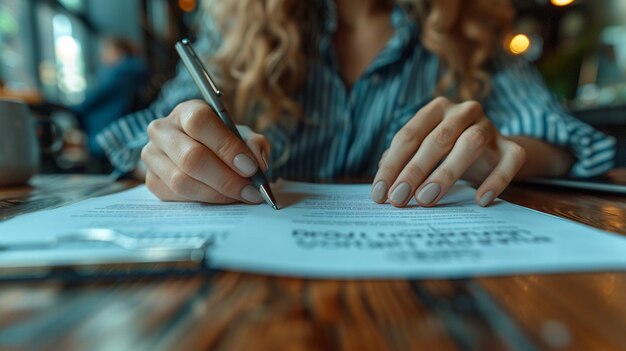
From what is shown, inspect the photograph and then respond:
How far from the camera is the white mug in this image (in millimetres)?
464

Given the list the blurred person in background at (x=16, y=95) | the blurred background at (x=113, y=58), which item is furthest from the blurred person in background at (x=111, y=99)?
the blurred person in background at (x=16, y=95)

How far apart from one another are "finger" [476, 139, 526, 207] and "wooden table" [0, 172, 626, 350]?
16cm

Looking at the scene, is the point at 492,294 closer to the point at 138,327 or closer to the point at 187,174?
the point at 138,327

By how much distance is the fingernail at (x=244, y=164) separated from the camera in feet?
1.06

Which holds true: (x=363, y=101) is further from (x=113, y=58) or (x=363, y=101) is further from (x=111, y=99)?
(x=113, y=58)

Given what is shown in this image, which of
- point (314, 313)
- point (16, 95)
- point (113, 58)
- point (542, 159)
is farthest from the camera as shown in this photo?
point (113, 58)

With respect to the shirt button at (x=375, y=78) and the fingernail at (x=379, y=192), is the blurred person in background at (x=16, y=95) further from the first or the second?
the fingernail at (x=379, y=192)

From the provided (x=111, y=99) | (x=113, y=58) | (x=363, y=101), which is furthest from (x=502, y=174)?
(x=113, y=58)

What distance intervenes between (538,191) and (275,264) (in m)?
0.41

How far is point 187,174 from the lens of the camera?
0.34 meters

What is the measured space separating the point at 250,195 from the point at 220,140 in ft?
0.18

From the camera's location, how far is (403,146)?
14.0 inches

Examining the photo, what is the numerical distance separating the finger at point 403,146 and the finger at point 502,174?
0.23ft

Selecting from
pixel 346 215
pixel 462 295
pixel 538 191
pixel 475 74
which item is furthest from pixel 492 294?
pixel 475 74
